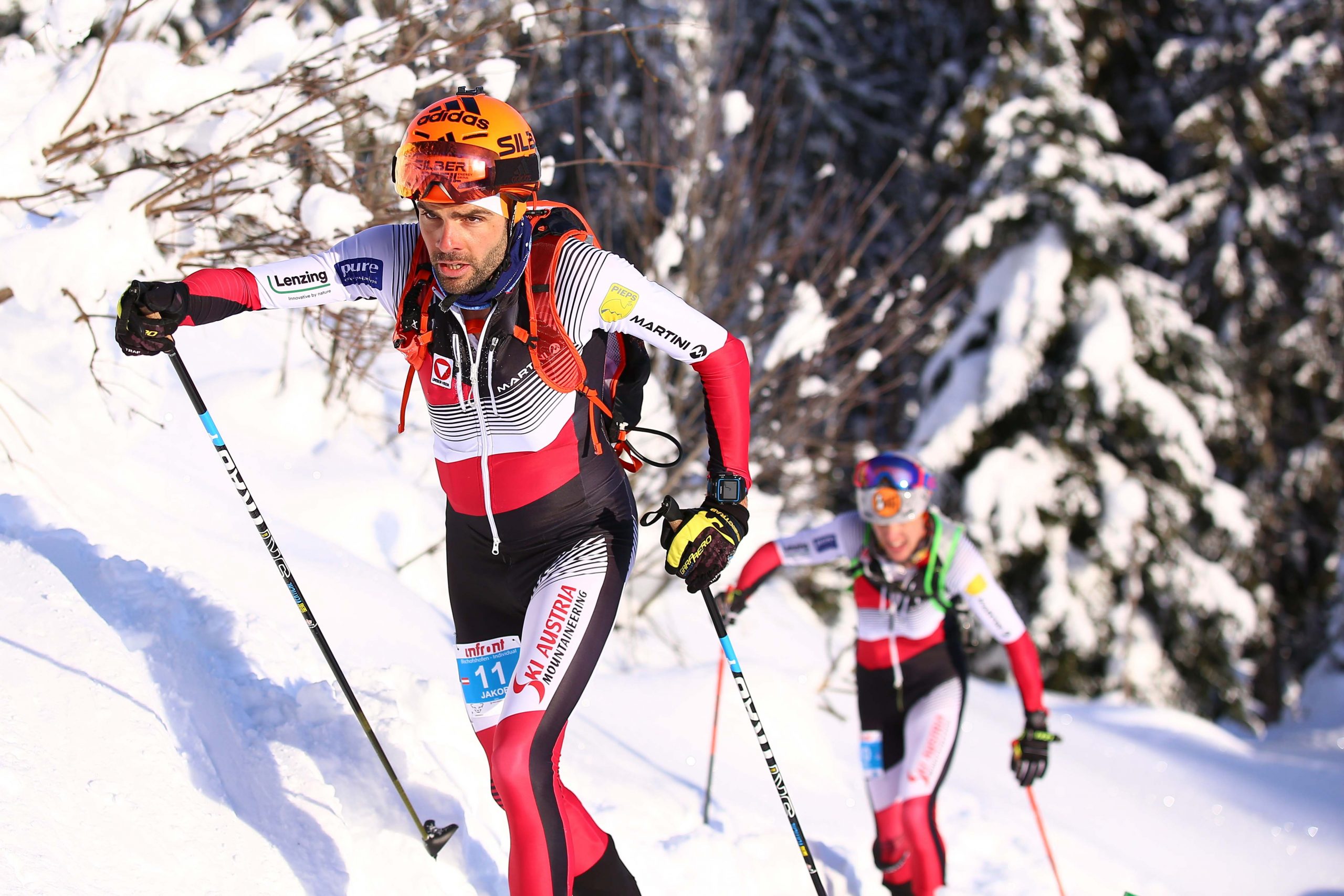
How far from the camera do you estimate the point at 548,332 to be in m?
3.03

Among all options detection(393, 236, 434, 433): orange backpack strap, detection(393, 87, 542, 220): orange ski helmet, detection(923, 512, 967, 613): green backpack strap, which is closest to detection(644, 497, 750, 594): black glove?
detection(393, 236, 434, 433): orange backpack strap

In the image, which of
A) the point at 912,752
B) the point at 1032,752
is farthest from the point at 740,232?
the point at 1032,752

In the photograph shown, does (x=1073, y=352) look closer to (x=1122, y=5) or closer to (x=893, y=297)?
(x=893, y=297)

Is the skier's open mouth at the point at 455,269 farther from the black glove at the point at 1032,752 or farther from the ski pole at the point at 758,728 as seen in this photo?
the black glove at the point at 1032,752

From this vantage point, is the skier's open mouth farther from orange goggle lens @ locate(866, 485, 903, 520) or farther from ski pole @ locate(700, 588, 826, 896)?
orange goggle lens @ locate(866, 485, 903, 520)

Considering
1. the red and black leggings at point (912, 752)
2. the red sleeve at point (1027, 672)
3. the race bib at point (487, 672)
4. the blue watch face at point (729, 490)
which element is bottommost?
the red and black leggings at point (912, 752)

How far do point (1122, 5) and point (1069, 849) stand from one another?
14618mm

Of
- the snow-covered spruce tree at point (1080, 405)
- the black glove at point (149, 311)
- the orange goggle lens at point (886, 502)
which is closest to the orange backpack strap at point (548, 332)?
the black glove at point (149, 311)

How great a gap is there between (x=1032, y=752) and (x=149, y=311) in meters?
4.08

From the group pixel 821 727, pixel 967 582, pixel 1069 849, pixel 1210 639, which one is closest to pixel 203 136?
pixel 967 582

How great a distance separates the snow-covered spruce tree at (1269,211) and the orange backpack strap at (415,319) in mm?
14942

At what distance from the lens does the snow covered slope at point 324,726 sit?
10.3 ft

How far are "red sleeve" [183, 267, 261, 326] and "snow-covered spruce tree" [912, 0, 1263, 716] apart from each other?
11435 millimetres

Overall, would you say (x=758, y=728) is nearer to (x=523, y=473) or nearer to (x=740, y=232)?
(x=523, y=473)
